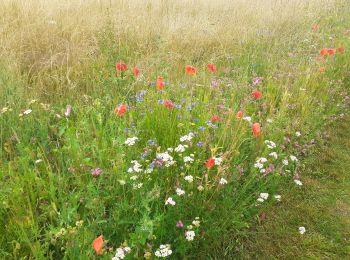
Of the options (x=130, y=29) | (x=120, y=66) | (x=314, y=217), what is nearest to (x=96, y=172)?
(x=120, y=66)

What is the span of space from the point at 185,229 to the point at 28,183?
1.13 meters

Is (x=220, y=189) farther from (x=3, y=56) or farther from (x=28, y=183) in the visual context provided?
(x=3, y=56)

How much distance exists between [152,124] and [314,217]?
1552 millimetres

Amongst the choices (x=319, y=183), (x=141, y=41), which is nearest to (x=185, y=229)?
(x=319, y=183)

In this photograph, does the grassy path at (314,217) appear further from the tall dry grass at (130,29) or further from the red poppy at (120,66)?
the tall dry grass at (130,29)

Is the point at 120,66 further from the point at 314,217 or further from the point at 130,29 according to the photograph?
the point at 130,29

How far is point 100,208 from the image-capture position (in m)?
2.30

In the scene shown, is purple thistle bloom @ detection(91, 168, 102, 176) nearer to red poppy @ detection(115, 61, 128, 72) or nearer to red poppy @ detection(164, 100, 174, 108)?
red poppy @ detection(164, 100, 174, 108)

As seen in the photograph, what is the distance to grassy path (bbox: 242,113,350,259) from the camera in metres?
2.74

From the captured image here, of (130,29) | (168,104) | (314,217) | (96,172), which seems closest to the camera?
(96,172)

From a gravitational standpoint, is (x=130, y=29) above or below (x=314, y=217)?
above

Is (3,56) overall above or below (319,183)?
above

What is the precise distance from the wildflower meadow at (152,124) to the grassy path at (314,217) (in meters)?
0.06

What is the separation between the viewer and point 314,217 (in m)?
3.05
